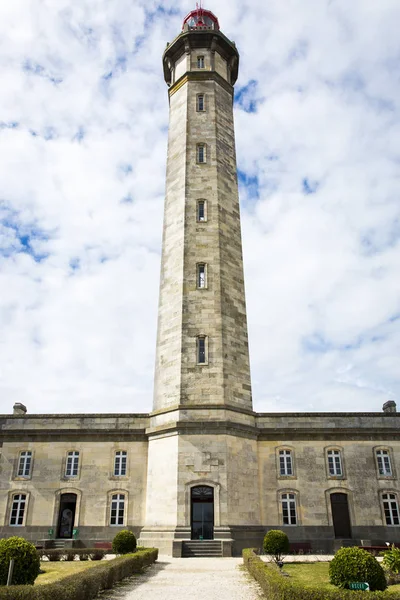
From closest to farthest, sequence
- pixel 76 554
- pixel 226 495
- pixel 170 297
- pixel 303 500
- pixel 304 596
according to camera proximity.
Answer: pixel 304 596 → pixel 76 554 → pixel 226 495 → pixel 303 500 → pixel 170 297

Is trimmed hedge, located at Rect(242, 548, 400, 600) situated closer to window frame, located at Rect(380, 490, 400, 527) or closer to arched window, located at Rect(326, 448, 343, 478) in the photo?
arched window, located at Rect(326, 448, 343, 478)

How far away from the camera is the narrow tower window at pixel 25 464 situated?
87.6 ft

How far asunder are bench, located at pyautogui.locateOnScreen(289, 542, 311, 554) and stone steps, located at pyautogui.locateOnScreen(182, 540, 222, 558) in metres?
4.26

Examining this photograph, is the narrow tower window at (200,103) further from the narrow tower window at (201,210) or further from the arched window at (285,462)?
the arched window at (285,462)

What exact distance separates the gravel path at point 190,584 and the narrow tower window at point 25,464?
10842 millimetres

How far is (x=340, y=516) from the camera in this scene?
25.4 m

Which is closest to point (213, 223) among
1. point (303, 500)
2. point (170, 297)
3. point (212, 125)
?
point (170, 297)

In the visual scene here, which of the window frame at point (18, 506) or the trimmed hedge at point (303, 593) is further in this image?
the window frame at point (18, 506)

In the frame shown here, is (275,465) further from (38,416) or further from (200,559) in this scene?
(38,416)

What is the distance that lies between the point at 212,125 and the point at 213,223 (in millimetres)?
7228

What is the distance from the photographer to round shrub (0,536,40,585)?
12.1 m

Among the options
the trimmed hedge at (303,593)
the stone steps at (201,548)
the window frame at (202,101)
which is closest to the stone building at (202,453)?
the stone steps at (201,548)

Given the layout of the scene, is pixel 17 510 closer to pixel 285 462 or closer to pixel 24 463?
pixel 24 463

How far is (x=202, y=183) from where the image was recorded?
29.6m
